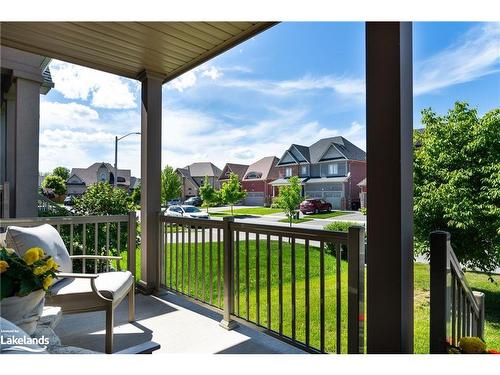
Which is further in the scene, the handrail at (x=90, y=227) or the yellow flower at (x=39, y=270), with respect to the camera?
the handrail at (x=90, y=227)

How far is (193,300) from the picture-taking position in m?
3.23

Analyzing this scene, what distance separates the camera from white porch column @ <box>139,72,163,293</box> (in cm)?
368

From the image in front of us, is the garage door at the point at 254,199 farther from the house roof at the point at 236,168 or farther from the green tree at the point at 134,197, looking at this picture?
the green tree at the point at 134,197

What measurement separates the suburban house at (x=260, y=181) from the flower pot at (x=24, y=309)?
8.06 meters

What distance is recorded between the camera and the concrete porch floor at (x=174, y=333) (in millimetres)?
2371

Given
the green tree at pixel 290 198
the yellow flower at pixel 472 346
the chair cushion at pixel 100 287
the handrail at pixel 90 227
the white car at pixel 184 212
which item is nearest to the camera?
the yellow flower at pixel 472 346

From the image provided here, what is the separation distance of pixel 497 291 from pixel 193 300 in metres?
6.08

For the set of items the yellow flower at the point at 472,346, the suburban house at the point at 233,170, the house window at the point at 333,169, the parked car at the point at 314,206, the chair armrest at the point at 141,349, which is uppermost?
the suburban house at the point at 233,170

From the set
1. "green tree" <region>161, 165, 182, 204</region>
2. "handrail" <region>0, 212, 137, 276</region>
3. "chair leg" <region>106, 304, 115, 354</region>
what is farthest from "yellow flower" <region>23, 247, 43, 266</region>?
"green tree" <region>161, 165, 182, 204</region>

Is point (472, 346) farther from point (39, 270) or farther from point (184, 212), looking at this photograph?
point (184, 212)

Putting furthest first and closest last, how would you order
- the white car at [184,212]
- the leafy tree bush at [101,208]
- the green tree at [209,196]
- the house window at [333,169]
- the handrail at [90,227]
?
the green tree at [209,196] < the house window at [333,169] < the white car at [184,212] < the leafy tree bush at [101,208] < the handrail at [90,227]

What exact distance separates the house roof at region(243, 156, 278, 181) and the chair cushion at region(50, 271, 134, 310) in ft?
28.4

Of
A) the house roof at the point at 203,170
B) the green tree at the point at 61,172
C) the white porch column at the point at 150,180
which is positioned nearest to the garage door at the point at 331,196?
the white porch column at the point at 150,180

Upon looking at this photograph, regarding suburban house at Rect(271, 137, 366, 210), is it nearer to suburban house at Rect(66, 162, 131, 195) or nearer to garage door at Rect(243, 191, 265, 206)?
garage door at Rect(243, 191, 265, 206)
